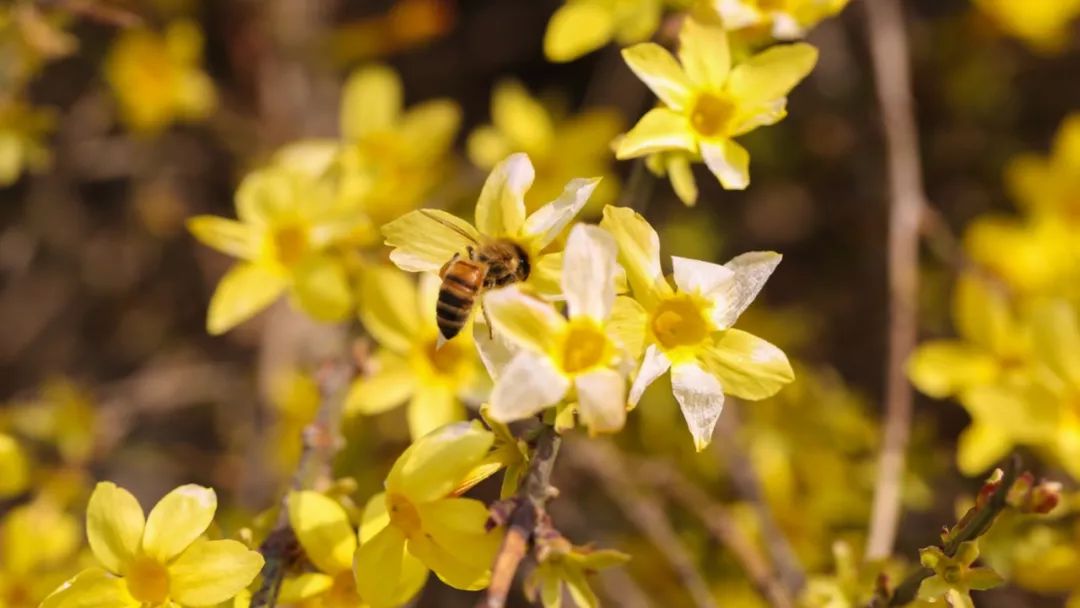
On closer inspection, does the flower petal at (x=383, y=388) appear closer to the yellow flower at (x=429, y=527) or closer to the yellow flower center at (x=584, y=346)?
the yellow flower at (x=429, y=527)

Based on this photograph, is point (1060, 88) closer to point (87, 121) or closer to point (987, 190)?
point (987, 190)

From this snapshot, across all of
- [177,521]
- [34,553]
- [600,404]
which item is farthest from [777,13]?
[34,553]

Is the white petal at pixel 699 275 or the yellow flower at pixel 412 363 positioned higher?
the white petal at pixel 699 275

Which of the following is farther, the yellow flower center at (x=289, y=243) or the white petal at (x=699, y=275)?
the yellow flower center at (x=289, y=243)

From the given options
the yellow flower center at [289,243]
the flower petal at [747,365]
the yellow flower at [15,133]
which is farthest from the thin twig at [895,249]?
the yellow flower at [15,133]

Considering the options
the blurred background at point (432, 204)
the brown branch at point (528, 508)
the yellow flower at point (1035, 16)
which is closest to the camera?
the brown branch at point (528, 508)

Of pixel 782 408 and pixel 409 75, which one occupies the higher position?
pixel 409 75

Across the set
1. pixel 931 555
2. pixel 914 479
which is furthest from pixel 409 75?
pixel 931 555

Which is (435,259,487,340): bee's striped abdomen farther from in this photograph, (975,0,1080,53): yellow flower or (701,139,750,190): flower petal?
(975,0,1080,53): yellow flower
